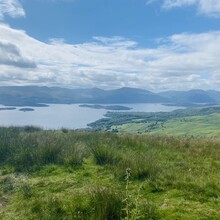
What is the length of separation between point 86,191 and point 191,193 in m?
2.71

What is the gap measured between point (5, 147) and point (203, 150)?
30.0 ft

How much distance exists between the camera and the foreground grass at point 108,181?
22.0 feet

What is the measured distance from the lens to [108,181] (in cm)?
952

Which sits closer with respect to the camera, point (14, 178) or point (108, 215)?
point (108, 215)

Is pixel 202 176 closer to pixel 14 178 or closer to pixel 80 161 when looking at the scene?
pixel 80 161

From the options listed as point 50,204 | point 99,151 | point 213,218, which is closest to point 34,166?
point 99,151

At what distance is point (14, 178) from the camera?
34.6 ft


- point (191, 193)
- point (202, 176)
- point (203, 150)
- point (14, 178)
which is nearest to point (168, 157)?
point (203, 150)

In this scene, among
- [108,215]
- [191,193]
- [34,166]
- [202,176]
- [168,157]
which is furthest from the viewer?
[168,157]

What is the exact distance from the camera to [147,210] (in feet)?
21.5

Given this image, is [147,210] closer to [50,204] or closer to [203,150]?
[50,204]

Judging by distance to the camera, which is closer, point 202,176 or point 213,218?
point 213,218

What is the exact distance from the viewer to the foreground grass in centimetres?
670

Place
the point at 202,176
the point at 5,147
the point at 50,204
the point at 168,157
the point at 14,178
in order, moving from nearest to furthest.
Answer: the point at 50,204, the point at 202,176, the point at 14,178, the point at 168,157, the point at 5,147
